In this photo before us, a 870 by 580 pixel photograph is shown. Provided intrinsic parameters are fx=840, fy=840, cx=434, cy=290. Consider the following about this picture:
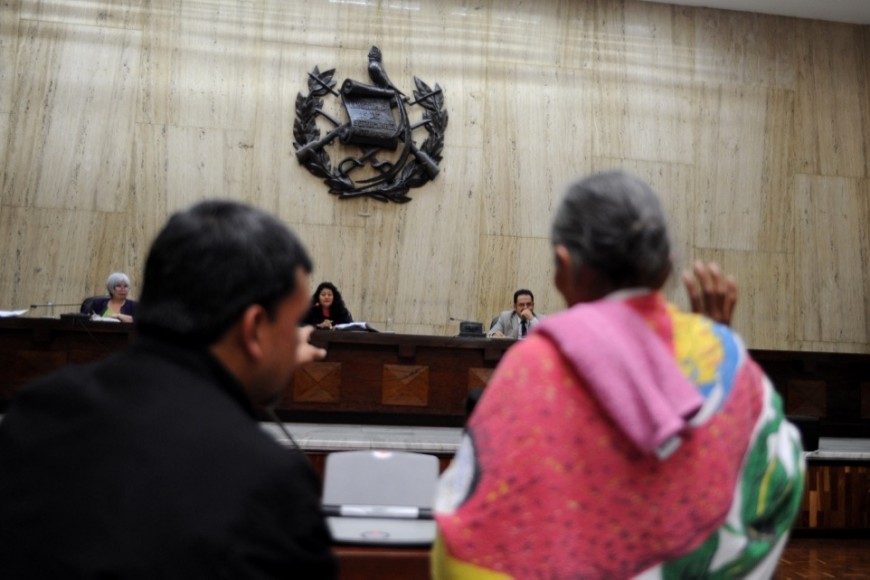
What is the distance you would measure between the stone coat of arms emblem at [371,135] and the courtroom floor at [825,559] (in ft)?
16.5

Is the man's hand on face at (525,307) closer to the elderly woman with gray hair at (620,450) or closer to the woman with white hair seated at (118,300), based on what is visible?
the woman with white hair seated at (118,300)

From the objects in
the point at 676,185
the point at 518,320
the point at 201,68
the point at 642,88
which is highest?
the point at 642,88

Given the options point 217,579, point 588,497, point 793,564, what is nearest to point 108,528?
point 217,579

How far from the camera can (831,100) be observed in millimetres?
9625

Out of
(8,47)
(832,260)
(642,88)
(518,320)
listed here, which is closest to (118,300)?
(8,47)

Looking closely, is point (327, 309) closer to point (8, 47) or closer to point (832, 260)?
point (8, 47)

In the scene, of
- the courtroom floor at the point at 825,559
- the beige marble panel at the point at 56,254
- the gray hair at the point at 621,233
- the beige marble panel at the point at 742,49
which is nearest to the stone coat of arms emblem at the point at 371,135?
the beige marble panel at the point at 56,254

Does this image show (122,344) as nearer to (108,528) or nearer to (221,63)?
(221,63)

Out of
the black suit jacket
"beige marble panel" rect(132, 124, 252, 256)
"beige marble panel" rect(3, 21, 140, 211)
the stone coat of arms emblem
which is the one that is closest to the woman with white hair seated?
"beige marble panel" rect(132, 124, 252, 256)

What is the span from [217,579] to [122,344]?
5.99 metres

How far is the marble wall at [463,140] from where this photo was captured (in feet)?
27.2

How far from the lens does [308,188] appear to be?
28.3 feet

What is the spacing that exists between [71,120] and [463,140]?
395 cm

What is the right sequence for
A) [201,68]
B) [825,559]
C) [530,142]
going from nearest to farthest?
[825,559] < [201,68] < [530,142]
